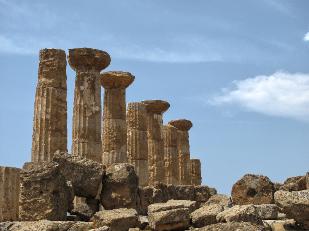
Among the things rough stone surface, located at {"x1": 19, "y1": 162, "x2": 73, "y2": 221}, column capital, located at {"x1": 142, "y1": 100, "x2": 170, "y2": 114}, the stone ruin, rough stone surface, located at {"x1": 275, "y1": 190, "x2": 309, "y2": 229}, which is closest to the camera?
rough stone surface, located at {"x1": 275, "y1": 190, "x2": 309, "y2": 229}

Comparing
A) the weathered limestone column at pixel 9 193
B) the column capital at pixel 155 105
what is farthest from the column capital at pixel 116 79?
the weathered limestone column at pixel 9 193

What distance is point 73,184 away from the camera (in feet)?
48.2

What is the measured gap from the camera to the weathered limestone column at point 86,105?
22.1 m

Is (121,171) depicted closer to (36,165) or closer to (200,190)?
(36,165)

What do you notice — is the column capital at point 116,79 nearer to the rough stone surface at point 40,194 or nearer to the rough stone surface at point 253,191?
the rough stone surface at point 253,191

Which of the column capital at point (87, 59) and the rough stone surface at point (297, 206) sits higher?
the column capital at point (87, 59)

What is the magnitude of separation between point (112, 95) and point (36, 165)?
12.8 metres

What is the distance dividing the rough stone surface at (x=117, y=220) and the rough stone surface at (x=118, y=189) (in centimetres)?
231

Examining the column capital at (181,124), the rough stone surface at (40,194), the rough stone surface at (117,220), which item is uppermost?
the column capital at (181,124)

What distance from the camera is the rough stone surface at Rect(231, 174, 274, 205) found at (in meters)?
16.7

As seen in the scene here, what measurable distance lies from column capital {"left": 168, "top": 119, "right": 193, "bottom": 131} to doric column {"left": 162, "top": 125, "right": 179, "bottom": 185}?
1.39 metres

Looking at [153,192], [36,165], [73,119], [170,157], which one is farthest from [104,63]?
[170,157]

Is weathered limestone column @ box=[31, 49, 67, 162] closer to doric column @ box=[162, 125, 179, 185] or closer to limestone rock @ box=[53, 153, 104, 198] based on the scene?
limestone rock @ box=[53, 153, 104, 198]

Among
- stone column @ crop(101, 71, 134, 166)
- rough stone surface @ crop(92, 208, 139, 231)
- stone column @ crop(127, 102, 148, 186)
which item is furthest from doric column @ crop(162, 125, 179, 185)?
rough stone surface @ crop(92, 208, 139, 231)
